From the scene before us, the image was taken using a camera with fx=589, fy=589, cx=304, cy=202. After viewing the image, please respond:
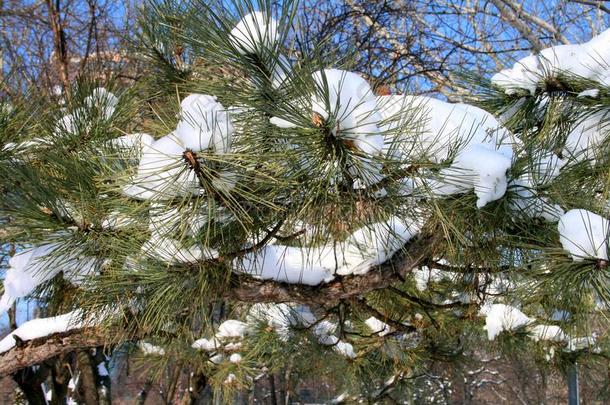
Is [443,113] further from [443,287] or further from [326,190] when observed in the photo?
[443,287]

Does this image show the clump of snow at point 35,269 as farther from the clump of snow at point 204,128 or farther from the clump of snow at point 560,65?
the clump of snow at point 560,65

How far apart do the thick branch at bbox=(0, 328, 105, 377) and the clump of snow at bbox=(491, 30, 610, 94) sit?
5.67 feet

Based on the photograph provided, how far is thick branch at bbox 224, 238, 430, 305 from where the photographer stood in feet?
5.88

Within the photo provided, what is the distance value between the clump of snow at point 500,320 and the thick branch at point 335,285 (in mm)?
1669

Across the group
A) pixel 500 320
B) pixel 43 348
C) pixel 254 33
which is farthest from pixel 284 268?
pixel 500 320

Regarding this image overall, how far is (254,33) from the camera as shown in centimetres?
121

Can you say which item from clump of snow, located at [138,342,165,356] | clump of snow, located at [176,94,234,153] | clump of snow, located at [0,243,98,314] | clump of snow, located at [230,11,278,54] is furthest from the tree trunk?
clump of snow, located at [230,11,278,54]

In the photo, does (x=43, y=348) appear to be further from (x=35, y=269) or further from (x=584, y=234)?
(x=584, y=234)

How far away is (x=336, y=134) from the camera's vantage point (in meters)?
1.19

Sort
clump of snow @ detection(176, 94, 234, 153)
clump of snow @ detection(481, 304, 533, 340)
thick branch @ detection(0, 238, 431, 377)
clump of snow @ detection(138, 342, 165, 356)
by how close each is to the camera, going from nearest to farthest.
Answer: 1. clump of snow @ detection(176, 94, 234, 153)
2. thick branch @ detection(0, 238, 431, 377)
3. clump of snow @ detection(481, 304, 533, 340)
4. clump of snow @ detection(138, 342, 165, 356)

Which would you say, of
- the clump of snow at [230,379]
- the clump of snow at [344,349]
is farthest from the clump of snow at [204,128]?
the clump of snow at [230,379]

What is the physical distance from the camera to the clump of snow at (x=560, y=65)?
162 centimetres

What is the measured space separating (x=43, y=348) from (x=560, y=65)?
2.17 meters

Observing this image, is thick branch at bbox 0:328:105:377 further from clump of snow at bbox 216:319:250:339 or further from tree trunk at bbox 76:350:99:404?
tree trunk at bbox 76:350:99:404
